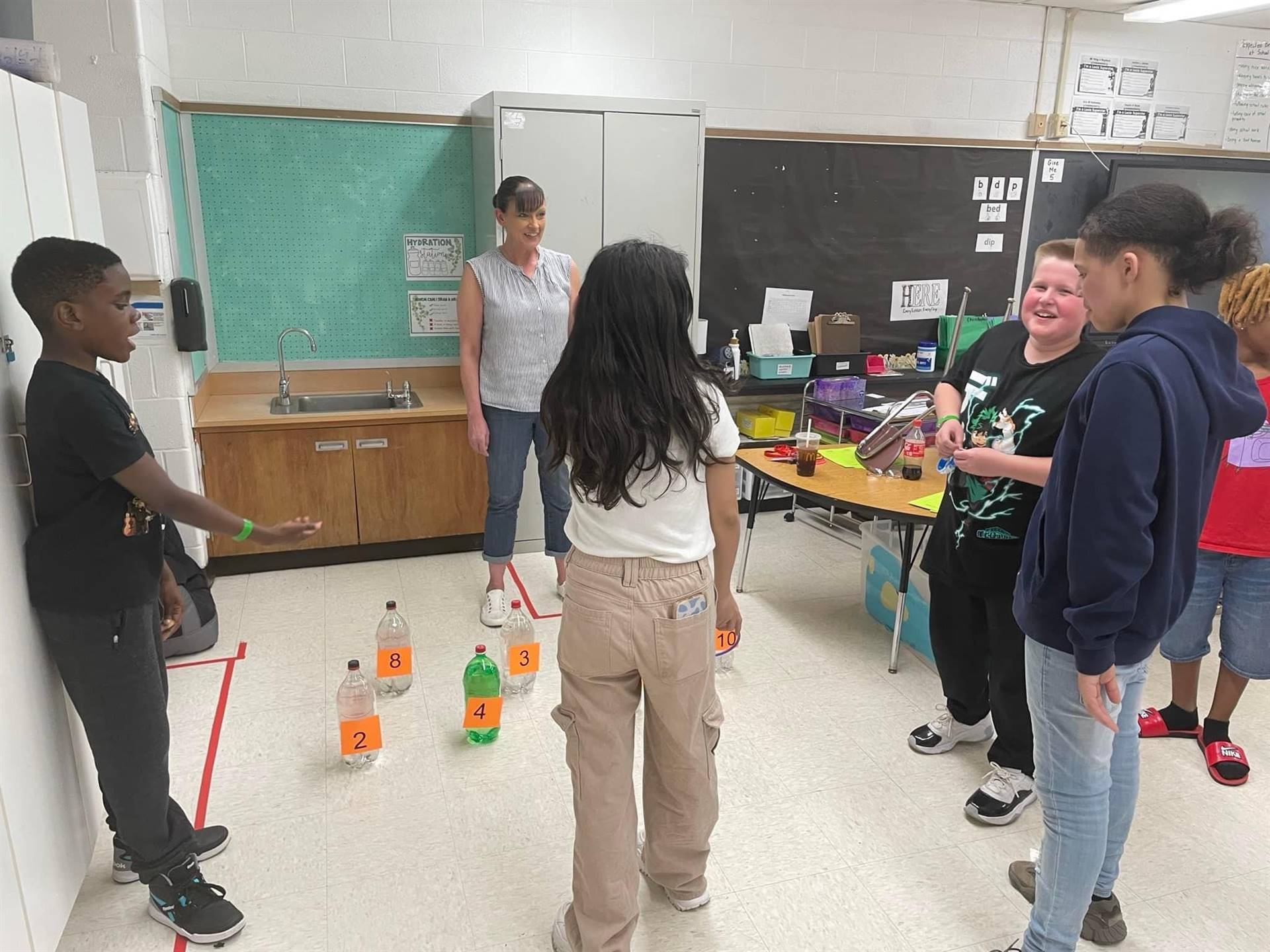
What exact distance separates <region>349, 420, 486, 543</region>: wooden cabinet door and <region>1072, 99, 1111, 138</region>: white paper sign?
3974 mm

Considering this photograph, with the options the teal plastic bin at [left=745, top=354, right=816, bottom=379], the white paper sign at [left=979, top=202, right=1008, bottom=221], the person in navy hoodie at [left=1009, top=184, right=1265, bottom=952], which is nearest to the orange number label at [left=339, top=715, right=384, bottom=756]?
the person in navy hoodie at [left=1009, top=184, right=1265, bottom=952]

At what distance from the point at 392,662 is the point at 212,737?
56 cm

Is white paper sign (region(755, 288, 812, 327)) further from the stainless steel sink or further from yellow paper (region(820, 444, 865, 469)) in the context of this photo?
the stainless steel sink

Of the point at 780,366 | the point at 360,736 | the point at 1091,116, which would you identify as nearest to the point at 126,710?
the point at 360,736

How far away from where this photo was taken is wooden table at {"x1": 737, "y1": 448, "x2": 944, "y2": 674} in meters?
2.84

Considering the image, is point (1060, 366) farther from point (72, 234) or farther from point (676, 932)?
point (72, 234)

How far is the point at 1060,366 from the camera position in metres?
2.02

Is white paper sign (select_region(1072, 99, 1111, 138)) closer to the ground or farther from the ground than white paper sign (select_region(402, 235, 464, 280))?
farther from the ground

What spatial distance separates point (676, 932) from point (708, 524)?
932mm

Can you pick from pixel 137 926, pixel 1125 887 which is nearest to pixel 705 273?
pixel 1125 887

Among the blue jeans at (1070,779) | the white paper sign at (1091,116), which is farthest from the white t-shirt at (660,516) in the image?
the white paper sign at (1091,116)

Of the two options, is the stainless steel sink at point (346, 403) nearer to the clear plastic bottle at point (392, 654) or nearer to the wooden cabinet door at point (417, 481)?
the wooden cabinet door at point (417, 481)

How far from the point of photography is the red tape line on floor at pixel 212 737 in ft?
7.45

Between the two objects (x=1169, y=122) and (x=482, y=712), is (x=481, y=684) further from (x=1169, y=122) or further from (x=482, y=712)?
(x=1169, y=122)
